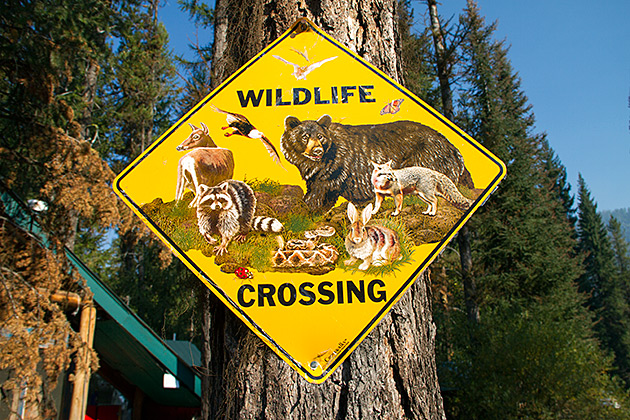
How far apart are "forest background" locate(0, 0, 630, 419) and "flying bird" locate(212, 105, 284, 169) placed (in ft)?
2.30

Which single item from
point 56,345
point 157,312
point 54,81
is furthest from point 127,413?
point 157,312

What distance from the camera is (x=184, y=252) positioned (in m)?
1.34

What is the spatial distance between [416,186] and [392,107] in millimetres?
307

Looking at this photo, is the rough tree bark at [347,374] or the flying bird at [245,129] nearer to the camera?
the rough tree bark at [347,374]

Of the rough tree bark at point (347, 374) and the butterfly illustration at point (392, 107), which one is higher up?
the butterfly illustration at point (392, 107)

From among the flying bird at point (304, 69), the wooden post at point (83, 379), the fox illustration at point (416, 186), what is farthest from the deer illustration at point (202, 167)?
the wooden post at point (83, 379)

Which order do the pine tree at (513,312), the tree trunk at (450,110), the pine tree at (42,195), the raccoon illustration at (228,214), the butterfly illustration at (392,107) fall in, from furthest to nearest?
the tree trunk at (450,110), the pine tree at (513,312), the pine tree at (42,195), the butterfly illustration at (392,107), the raccoon illustration at (228,214)

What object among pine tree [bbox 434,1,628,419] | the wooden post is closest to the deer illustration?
the wooden post

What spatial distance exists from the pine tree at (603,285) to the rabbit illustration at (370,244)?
141ft

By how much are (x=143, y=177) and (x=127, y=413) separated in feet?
40.0

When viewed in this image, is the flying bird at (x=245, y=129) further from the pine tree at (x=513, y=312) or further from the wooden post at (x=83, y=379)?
the pine tree at (x=513, y=312)

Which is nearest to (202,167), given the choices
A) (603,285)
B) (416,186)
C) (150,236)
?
(416,186)

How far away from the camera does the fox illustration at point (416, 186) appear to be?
1.37m

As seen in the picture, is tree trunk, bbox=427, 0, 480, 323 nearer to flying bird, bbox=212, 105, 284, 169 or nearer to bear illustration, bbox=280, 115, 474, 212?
bear illustration, bbox=280, 115, 474, 212
